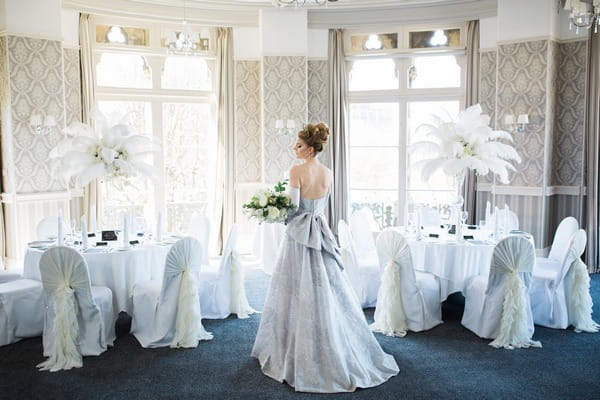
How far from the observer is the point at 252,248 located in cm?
847

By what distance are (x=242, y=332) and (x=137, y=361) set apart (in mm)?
1067

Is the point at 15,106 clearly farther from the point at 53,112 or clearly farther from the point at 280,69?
the point at 280,69

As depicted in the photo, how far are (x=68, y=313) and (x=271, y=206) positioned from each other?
75.1 inches

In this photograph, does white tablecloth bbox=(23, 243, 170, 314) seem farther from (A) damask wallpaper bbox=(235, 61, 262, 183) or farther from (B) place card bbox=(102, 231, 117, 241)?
(A) damask wallpaper bbox=(235, 61, 262, 183)

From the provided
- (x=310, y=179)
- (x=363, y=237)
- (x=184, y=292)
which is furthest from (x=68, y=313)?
(x=363, y=237)

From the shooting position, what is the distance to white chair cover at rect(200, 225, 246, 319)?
18.2 ft

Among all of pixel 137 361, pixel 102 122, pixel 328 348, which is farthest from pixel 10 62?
pixel 328 348

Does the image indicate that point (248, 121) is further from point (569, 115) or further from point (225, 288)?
point (569, 115)

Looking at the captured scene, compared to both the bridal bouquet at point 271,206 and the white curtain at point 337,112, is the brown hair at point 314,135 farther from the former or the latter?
the white curtain at point 337,112

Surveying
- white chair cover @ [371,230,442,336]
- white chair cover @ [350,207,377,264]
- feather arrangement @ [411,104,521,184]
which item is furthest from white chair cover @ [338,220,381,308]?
feather arrangement @ [411,104,521,184]

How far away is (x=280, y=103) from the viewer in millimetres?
8461

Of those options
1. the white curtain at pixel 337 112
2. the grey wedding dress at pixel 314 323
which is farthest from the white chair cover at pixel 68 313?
the white curtain at pixel 337 112

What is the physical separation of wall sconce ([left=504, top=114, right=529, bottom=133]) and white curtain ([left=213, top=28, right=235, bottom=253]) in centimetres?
412

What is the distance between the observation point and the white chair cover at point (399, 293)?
5039mm
